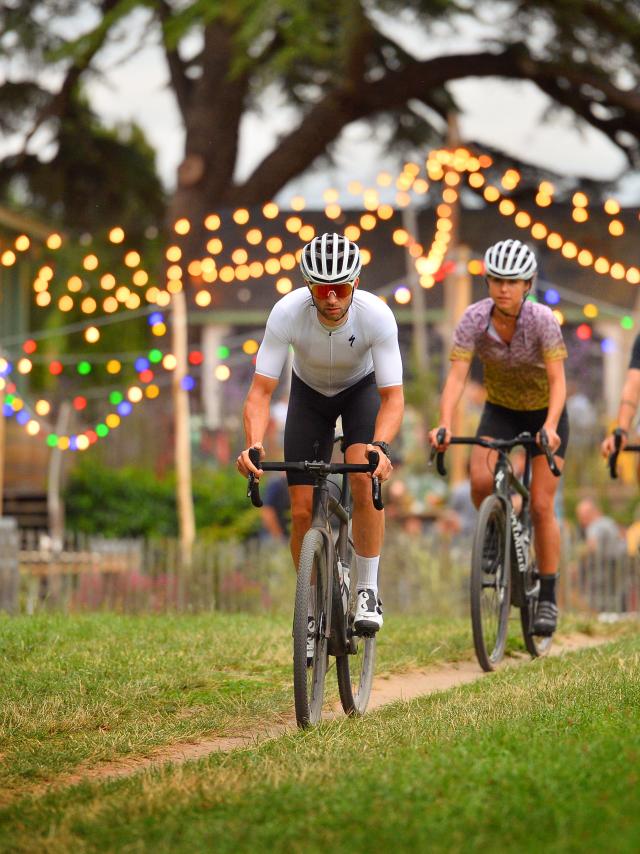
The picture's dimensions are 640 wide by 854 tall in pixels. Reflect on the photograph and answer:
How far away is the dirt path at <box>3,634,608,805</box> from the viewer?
5902 millimetres

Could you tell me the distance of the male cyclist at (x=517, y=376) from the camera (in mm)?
8547

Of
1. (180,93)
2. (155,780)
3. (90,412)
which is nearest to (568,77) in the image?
(180,93)

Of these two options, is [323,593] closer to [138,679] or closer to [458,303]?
[138,679]

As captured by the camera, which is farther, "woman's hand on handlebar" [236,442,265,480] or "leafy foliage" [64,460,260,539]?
"leafy foliage" [64,460,260,539]

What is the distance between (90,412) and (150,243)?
2878 millimetres

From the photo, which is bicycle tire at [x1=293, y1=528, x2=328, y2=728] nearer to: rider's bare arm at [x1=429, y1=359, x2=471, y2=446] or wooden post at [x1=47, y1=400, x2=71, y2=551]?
rider's bare arm at [x1=429, y1=359, x2=471, y2=446]

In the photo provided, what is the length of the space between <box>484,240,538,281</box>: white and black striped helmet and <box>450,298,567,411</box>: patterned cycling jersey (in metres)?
0.25

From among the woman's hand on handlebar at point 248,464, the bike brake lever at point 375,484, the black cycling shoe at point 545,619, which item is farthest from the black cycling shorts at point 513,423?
the woman's hand on handlebar at point 248,464

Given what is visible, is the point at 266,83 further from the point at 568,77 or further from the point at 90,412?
the point at 90,412

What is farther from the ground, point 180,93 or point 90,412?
point 180,93

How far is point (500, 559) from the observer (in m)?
8.86

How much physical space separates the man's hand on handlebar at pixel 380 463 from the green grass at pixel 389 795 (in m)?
1.06

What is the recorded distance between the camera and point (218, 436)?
79.0 feet

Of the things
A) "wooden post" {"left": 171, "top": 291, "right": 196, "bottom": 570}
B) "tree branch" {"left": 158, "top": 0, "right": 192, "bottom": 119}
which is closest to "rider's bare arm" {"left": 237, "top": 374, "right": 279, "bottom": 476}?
"wooden post" {"left": 171, "top": 291, "right": 196, "bottom": 570}
